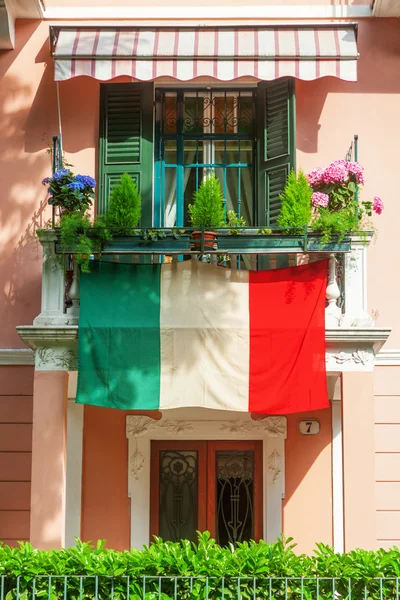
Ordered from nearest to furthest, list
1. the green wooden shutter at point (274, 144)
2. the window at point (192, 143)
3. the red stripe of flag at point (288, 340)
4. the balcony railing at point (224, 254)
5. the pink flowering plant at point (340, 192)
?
1. the red stripe of flag at point (288, 340)
2. the balcony railing at point (224, 254)
3. the pink flowering plant at point (340, 192)
4. the green wooden shutter at point (274, 144)
5. the window at point (192, 143)

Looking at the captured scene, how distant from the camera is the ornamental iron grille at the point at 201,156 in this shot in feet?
42.5

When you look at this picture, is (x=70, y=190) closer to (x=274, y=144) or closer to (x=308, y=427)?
(x=274, y=144)

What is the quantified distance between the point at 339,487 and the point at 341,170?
3.90 m

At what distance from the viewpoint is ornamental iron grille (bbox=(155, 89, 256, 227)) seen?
42.5 ft

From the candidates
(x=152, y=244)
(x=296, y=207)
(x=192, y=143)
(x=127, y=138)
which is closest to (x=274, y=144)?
(x=192, y=143)

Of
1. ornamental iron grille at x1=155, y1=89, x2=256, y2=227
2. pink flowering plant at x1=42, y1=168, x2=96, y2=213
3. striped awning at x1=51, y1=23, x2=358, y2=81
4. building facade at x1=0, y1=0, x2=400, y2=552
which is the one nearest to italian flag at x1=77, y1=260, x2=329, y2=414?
pink flowering plant at x1=42, y1=168, x2=96, y2=213

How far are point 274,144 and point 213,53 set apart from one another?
131 cm

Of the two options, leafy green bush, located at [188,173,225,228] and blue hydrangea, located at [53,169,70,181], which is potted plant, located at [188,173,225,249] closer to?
leafy green bush, located at [188,173,225,228]

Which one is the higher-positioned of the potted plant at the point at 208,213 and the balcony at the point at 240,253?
the potted plant at the point at 208,213

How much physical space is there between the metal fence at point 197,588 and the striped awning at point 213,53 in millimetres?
6142

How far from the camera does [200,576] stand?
8719 millimetres

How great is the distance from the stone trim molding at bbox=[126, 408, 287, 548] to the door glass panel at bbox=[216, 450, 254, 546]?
0.23 m

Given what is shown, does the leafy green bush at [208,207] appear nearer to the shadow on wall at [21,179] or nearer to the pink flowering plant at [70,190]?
the pink flowering plant at [70,190]

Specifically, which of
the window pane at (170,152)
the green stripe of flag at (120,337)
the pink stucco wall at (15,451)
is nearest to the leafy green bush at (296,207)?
the green stripe of flag at (120,337)
